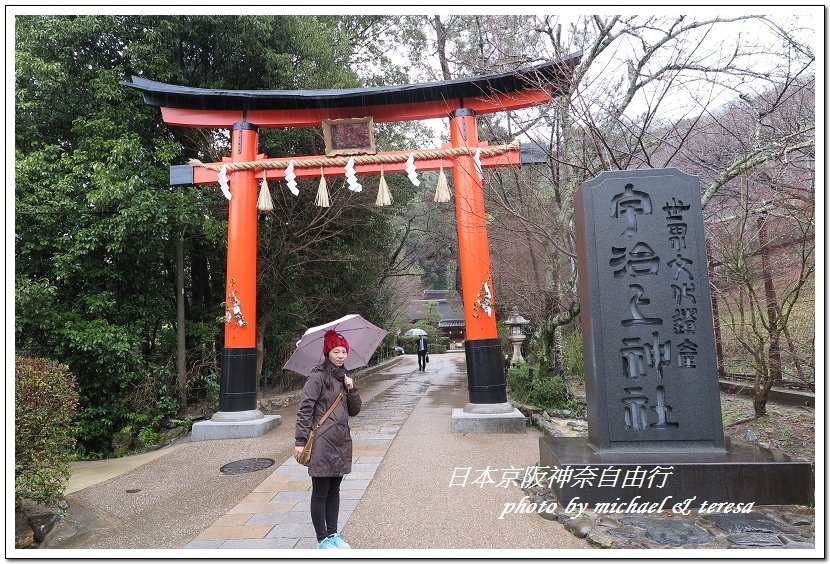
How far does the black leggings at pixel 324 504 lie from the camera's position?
123 inches

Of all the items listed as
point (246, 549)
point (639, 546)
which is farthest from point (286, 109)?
point (639, 546)

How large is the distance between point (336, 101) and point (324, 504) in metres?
6.61

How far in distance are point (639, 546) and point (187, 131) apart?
10775 mm

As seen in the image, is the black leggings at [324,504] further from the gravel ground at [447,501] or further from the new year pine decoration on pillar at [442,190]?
the new year pine decoration on pillar at [442,190]

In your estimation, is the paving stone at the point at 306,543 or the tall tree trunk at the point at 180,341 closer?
the paving stone at the point at 306,543

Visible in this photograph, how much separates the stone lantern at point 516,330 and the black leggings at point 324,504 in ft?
32.7

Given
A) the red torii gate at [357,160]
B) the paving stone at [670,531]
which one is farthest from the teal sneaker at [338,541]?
the red torii gate at [357,160]

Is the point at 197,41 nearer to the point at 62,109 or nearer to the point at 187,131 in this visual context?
the point at 187,131

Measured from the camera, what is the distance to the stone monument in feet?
12.3

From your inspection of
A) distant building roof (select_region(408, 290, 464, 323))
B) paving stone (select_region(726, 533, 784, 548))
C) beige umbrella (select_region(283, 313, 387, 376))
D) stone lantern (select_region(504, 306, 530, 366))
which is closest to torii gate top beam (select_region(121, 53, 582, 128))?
beige umbrella (select_region(283, 313, 387, 376))

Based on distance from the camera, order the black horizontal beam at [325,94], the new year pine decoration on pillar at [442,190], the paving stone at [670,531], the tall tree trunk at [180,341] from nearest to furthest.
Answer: the paving stone at [670,531] < the new year pine decoration on pillar at [442,190] < the black horizontal beam at [325,94] < the tall tree trunk at [180,341]

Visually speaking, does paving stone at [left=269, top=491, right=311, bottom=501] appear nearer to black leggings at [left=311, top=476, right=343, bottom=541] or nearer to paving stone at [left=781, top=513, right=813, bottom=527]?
black leggings at [left=311, top=476, right=343, bottom=541]

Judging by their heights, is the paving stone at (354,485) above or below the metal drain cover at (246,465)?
above

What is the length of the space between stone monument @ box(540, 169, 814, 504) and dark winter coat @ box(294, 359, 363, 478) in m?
1.89
